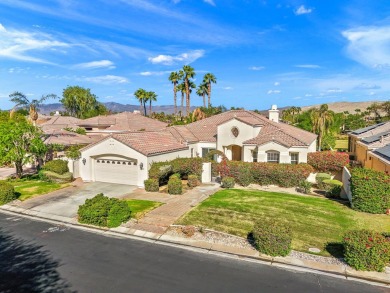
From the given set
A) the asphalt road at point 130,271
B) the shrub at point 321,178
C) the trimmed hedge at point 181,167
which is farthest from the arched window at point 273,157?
the asphalt road at point 130,271

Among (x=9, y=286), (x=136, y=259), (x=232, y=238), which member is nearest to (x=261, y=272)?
(x=232, y=238)

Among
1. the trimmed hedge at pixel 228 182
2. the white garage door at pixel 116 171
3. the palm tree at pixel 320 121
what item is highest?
the palm tree at pixel 320 121

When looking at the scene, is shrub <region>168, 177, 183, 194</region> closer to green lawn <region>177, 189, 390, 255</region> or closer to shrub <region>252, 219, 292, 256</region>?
green lawn <region>177, 189, 390, 255</region>

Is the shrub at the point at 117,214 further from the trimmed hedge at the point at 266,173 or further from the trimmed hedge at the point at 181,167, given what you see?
the trimmed hedge at the point at 266,173

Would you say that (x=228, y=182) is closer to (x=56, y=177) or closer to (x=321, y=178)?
(x=321, y=178)

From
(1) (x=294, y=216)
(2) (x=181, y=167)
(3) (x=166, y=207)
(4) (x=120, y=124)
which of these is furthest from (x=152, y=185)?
(4) (x=120, y=124)

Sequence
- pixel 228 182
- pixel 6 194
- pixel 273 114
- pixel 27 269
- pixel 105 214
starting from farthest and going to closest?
1. pixel 273 114
2. pixel 228 182
3. pixel 6 194
4. pixel 105 214
5. pixel 27 269
